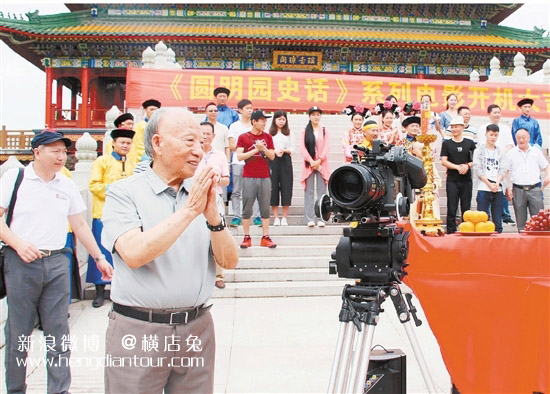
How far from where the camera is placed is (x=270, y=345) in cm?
399

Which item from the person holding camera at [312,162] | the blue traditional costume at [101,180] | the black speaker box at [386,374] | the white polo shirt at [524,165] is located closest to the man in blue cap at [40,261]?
the black speaker box at [386,374]

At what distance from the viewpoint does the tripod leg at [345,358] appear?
2.17 metres

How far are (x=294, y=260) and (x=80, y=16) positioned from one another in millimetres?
14820

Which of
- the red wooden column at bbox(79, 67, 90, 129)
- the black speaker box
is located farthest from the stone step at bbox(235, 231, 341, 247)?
the red wooden column at bbox(79, 67, 90, 129)

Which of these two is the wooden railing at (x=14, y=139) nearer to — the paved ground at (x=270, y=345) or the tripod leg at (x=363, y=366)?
the paved ground at (x=270, y=345)

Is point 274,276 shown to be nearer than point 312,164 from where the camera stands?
Yes

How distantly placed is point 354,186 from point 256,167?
3910 millimetres

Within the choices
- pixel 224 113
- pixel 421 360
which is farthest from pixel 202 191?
pixel 224 113

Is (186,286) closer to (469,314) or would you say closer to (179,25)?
(469,314)

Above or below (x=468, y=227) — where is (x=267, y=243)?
below

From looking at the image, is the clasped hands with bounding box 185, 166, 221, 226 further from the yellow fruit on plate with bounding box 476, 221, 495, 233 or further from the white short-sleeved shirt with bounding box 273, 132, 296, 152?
the white short-sleeved shirt with bounding box 273, 132, 296, 152

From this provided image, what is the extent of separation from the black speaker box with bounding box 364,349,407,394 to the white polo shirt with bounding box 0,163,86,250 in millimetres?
2003

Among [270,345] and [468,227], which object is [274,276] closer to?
[270,345]

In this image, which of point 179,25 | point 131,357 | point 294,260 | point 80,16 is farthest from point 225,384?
point 80,16
